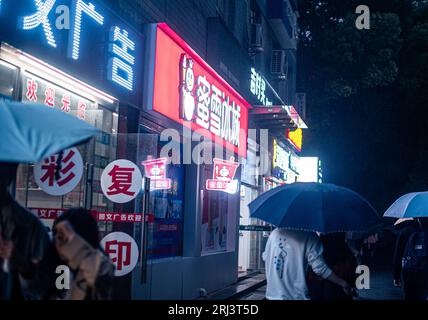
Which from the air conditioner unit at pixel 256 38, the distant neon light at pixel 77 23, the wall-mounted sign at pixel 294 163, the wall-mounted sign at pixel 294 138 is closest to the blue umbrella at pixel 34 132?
the distant neon light at pixel 77 23

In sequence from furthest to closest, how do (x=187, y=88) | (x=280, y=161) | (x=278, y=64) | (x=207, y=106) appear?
(x=280, y=161) < (x=278, y=64) < (x=207, y=106) < (x=187, y=88)

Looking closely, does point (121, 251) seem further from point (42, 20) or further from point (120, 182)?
point (42, 20)

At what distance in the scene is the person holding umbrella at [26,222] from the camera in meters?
4.02

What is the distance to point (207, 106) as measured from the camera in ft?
41.5

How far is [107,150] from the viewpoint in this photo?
9273 millimetres

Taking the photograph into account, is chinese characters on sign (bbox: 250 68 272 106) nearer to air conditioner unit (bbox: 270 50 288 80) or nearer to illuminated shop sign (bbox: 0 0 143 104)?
air conditioner unit (bbox: 270 50 288 80)

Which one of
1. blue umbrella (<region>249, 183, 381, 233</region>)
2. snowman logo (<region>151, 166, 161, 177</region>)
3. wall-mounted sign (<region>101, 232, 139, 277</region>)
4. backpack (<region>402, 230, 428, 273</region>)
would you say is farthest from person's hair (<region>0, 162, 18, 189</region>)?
backpack (<region>402, 230, 428, 273</region>)

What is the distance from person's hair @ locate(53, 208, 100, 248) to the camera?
13.6 ft

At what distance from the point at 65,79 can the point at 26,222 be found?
14.2 ft

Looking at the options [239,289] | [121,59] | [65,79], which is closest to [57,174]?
[65,79]

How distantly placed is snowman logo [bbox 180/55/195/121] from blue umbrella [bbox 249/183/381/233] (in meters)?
4.92

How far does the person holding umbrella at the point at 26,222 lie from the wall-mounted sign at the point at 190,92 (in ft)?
19.5

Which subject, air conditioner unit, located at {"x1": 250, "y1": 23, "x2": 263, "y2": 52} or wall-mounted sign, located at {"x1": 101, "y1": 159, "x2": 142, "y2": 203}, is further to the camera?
air conditioner unit, located at {"x1": 250, "y1": 23, "x2": 263, "y2": 52}
